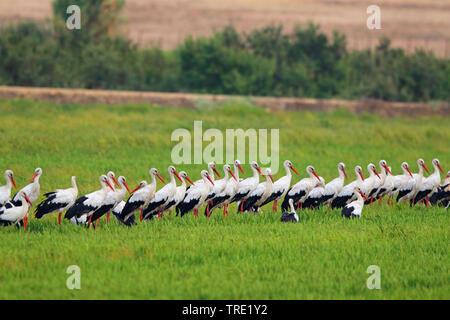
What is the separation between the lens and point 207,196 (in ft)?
48.5

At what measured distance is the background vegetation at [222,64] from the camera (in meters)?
41.5

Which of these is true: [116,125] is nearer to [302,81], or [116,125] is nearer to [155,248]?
[155,248]

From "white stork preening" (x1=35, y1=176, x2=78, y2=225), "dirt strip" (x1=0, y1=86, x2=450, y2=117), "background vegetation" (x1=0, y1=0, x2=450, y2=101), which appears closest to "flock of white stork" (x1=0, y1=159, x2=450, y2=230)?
"white stork preening" (x1=35, y1=176, x2=78, y2=225)

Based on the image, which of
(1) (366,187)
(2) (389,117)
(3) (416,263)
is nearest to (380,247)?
(3) (416,263)

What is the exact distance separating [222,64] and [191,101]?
1199 cm

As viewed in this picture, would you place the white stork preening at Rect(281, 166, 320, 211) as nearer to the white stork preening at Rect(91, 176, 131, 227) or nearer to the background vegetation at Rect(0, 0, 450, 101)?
the white stork preening at Rect(91, 176, 131, 227)

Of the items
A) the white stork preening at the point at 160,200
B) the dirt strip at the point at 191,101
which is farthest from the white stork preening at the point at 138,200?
the dirt strip at the point at 191,101

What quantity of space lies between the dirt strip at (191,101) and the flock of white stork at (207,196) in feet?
54.4

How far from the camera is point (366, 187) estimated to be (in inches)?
616

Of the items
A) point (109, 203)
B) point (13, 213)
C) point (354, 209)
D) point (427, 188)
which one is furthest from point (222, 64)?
point (13, 213)

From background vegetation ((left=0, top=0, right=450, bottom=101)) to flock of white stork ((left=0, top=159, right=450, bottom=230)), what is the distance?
89.5 ft

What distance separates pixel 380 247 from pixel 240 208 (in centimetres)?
443

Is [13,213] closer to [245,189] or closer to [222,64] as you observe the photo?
[245,189]

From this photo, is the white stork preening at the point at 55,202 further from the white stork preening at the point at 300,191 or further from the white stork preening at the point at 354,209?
the white stork preening at the point at 354,209
